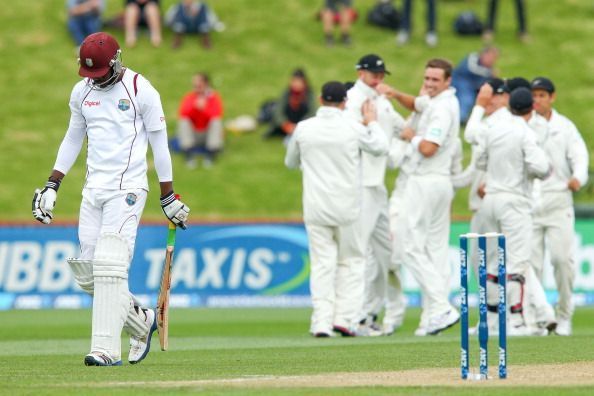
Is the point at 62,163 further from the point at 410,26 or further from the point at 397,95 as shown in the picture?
the point at 410,26

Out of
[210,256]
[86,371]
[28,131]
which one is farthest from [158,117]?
[28,131]

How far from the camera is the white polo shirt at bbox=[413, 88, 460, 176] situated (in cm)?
1467

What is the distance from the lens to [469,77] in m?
25.7

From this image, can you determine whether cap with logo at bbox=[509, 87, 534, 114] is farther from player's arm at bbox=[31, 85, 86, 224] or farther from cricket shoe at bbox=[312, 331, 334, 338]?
player's arm at bbox=[31, 85, 86, 224]

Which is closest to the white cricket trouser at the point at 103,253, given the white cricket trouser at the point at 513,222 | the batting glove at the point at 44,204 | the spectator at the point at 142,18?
the batting glove at the point at 44,204

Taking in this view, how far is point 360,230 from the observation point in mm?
14758

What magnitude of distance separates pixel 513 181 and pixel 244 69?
1578 centimetres

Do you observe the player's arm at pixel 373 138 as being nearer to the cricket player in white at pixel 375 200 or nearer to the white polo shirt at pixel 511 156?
the cricket player in white at pixel 375 200

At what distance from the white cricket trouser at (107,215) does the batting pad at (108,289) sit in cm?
9

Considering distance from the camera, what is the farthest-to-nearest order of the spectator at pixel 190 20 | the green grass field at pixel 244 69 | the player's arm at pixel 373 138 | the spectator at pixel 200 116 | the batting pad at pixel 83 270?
the spectator at pixel 190 20
the green grass field at pixel 244 69
the spectator at pixel 200 116
the player's arm at pixel 373 138
the batting pad at pixel 83 270

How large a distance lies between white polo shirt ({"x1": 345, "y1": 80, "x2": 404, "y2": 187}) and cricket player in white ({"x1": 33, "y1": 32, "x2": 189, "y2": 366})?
4.74m

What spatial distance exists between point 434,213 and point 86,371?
598cm

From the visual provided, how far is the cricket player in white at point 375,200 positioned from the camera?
14.9m

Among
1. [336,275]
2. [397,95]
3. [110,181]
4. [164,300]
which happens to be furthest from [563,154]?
[110,181]
